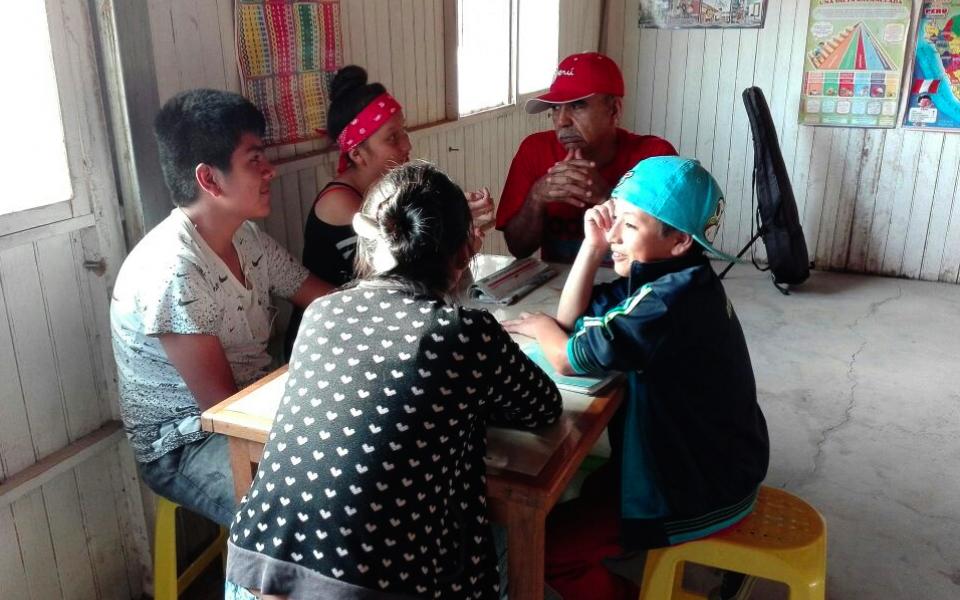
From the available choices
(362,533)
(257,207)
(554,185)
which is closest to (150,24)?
(257,207)

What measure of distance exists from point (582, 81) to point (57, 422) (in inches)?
66.0

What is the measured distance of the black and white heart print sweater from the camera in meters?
1.09

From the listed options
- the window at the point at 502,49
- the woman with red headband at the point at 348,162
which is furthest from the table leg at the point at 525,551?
the window at the point at 502,49

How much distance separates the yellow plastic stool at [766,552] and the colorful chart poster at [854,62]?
12.2 ft

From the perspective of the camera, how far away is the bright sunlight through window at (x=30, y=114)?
1.56 m

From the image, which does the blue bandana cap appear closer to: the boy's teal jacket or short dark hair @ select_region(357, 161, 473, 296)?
the boy's teal jacket

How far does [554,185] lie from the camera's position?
7.50 ft

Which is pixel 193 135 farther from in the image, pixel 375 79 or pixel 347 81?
pixel 375 79

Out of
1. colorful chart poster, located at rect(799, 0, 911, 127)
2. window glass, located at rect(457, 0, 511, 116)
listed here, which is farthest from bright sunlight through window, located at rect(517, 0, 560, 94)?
colorful chart poster, located at rect(799, 0, 911, 127)

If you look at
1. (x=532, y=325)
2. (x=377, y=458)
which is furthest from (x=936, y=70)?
(x=377, y=458)

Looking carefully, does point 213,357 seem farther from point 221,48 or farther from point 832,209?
point 832,209

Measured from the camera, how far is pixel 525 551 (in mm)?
1246

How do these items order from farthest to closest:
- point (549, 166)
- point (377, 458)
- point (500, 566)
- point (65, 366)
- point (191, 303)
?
point (549, 166)
point (65, 366)
point (191, 303)
point (500, 566)
point (377, 458)

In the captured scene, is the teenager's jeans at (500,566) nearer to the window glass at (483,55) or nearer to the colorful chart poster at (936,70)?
the window glass at (483,55)
